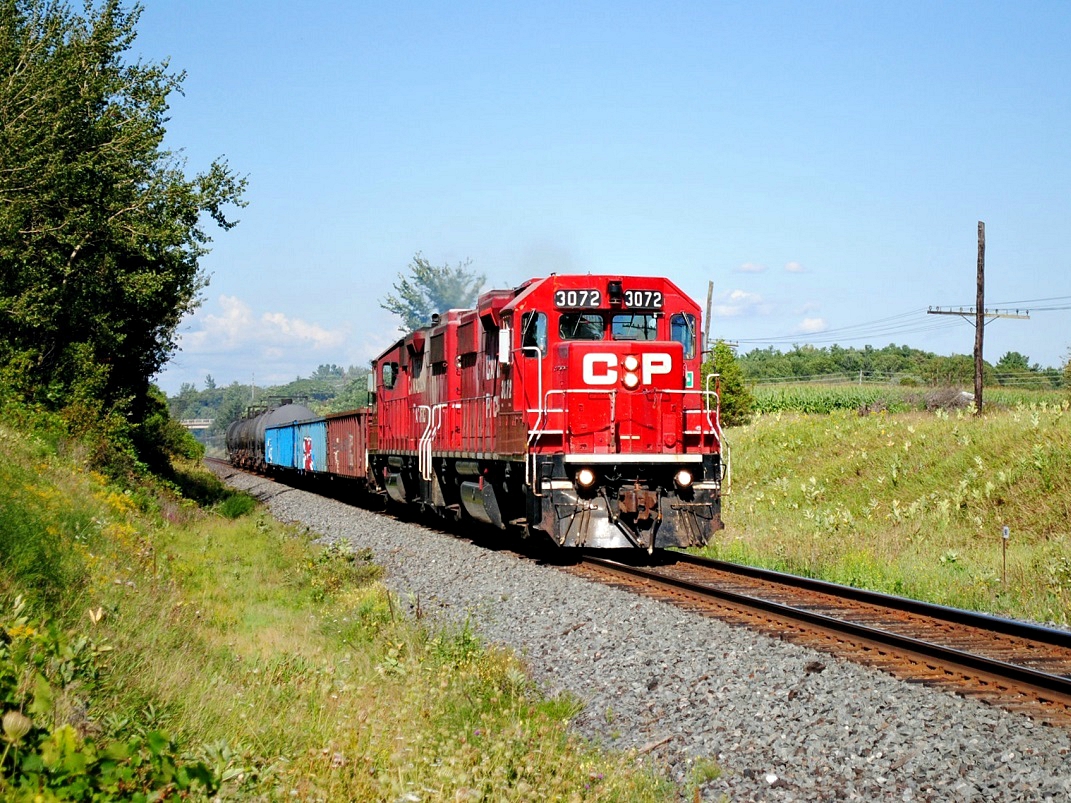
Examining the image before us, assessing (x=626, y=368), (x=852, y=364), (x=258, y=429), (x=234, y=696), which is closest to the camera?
(x=234, y=696)

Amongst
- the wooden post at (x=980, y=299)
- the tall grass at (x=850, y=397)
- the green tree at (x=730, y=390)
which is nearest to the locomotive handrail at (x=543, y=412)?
the wooden post at (x=980, y=299)

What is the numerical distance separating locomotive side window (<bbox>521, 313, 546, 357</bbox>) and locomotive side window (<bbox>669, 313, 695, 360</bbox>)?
1.74 meters

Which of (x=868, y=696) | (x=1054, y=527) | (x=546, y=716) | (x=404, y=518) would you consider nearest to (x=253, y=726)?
(x=546, y=716)

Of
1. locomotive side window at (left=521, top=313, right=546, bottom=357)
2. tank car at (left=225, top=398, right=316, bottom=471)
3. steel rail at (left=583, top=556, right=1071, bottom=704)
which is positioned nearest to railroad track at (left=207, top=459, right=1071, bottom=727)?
steel rail at (left=583, top=556, right=1071, bottom=704)

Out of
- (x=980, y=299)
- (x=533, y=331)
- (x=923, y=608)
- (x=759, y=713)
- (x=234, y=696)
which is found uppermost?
(x=980, y=299)

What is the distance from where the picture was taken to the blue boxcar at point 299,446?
102ft

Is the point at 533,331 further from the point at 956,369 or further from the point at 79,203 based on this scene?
the point at 956,369

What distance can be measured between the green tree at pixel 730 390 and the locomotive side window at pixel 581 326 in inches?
1078

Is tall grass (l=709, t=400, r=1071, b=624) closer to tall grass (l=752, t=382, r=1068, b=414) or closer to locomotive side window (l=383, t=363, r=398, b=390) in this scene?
locomotive side window (l=383, t=363, r=398, b=390)

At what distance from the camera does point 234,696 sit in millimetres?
5660

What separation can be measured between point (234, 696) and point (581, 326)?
8217 mm

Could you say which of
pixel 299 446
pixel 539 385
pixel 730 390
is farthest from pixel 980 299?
pixel 299 446

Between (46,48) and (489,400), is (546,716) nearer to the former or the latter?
(489,400)

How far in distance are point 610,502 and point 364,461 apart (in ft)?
43.0
